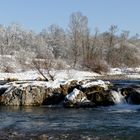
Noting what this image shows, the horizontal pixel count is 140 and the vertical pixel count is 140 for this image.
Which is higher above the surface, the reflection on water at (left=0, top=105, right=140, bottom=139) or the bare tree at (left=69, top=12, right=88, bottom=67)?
the bare tree at (left=69, top=12, right=88, bottom=67)

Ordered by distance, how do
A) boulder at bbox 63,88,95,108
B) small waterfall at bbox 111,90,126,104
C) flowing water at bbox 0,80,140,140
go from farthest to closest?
small waterfall at bbox 111,90,126,104, boulder at bbox 63,88,95,108, flowing water at bbox 0,80,140,140

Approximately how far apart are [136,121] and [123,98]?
903cm

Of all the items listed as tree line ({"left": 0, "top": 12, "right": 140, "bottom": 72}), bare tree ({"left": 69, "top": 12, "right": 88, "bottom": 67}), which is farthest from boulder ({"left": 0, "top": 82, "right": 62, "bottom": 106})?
bare tree ({"left": 69, "top": 12, "right": 88, "bottom": 67})

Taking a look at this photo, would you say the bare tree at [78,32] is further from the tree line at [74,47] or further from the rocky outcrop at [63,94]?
the rocky outcrop at [63,94]

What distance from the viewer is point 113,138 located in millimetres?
17469

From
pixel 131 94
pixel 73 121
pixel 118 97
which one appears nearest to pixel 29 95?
pixel 118 97

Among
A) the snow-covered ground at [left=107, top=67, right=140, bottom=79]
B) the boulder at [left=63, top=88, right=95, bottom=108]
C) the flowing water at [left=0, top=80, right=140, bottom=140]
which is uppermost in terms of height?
the snow-covered ground at [left=107, top=67, right=140, bottom=79]

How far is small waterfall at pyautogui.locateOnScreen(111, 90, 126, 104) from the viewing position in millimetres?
30578

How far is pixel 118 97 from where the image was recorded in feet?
102

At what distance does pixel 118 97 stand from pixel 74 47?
5212 cm

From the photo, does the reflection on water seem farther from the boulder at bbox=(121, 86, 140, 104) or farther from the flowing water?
the boulder at bbox=(121, 86, 140, 104)

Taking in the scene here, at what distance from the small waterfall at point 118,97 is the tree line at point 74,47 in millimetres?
20597

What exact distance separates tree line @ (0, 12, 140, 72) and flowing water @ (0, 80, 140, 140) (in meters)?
24.2

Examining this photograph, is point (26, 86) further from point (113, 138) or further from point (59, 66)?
point (59, 66)
